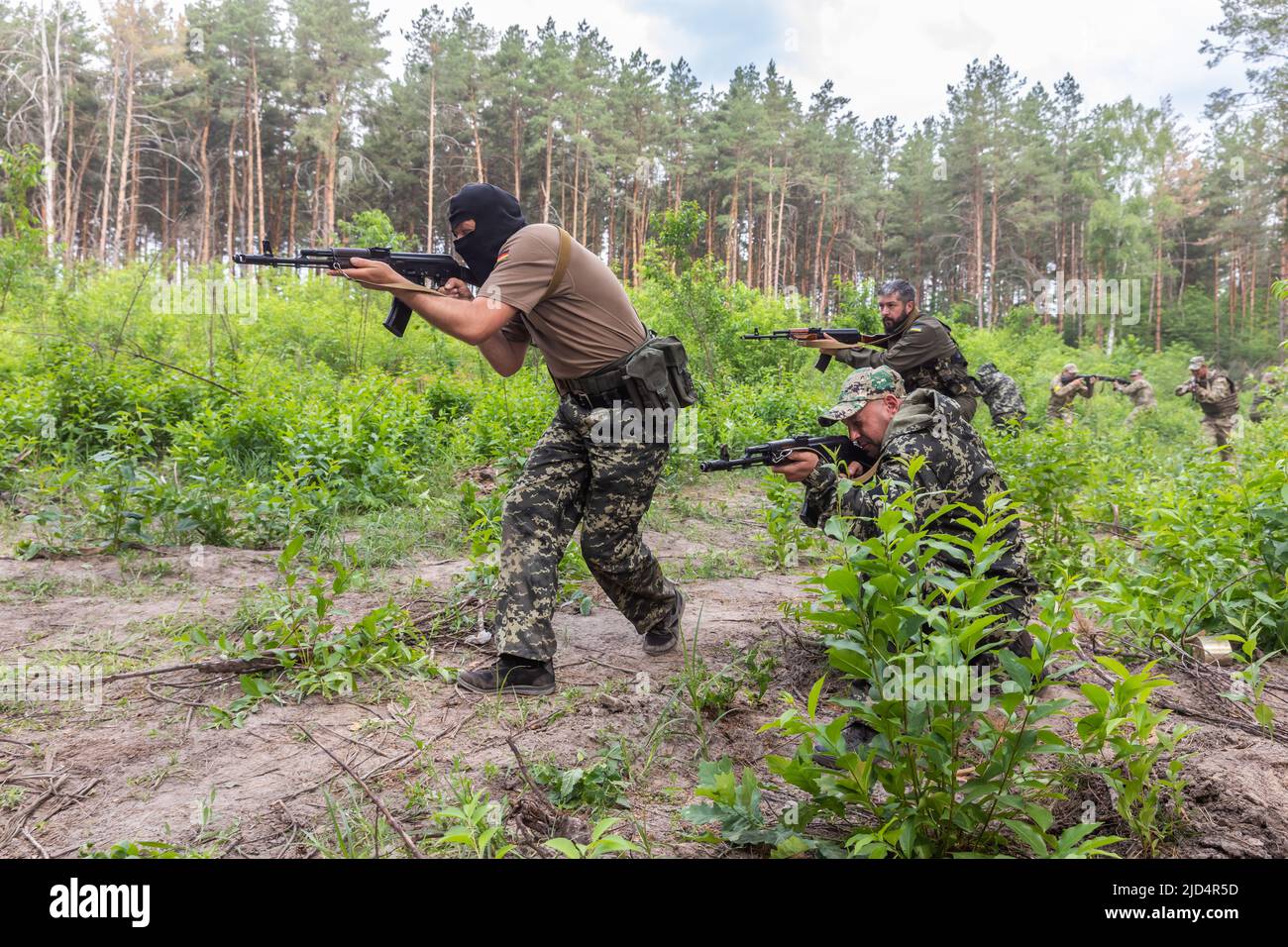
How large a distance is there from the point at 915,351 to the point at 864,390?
10.5ft

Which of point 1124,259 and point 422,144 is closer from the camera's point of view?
point 422,144

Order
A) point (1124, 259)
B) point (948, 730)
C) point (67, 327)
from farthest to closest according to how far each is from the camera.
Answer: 1. point (1124, 259)
2. point (67, 327)
3. point (948, 730)

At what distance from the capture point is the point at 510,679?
319cm

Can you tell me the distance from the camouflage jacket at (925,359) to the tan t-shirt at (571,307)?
340cm

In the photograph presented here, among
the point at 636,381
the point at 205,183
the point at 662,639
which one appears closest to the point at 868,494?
the point at 636,381

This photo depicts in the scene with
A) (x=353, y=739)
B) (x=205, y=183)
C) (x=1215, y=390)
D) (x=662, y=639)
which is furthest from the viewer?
(x=205, y=183)

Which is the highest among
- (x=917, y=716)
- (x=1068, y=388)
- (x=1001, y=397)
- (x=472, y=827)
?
(x=1068, y=388)

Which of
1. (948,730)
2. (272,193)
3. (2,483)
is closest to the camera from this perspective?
(948,730)

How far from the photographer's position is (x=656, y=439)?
135 inches

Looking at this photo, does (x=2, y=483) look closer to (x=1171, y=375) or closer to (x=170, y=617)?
(x=170, y=617)

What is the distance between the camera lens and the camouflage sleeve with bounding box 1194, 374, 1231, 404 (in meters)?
13.1

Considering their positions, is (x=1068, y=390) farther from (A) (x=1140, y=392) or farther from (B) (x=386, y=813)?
(B) (x=386, y=813)

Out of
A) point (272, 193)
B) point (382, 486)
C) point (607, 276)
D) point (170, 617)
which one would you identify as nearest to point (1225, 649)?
point (607, 276)

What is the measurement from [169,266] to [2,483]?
574 cm
